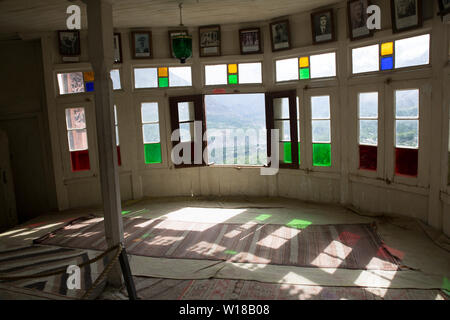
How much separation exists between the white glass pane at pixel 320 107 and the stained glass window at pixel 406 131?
4.28 feet

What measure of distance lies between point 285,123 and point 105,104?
4.06m

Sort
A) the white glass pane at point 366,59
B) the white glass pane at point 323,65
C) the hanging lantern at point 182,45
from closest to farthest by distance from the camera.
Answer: the hanging lantern at point 182,45 < the white glass pane at point 366,59 < the white glass pane at point 323,65

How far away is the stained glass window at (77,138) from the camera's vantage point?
7527 millimetres

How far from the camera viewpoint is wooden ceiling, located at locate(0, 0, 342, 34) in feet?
18.5

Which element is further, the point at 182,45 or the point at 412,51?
the point at 182,45

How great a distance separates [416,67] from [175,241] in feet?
14.0

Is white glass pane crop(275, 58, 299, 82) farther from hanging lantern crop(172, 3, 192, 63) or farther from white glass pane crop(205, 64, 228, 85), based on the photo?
hanging lantern crop(172, 3, 192, 63)

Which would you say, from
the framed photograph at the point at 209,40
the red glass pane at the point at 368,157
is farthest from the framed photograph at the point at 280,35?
the red glass pane at the point at 368,157

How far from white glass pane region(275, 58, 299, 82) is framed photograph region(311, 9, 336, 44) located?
62cm

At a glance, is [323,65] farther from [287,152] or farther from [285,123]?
[287,152]

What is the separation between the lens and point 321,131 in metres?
6.89

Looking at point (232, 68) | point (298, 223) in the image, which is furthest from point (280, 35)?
point (298, 223)

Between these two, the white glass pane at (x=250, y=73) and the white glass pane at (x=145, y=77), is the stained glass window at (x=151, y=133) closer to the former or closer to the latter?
the white glass pane at (x=145, y=77)
